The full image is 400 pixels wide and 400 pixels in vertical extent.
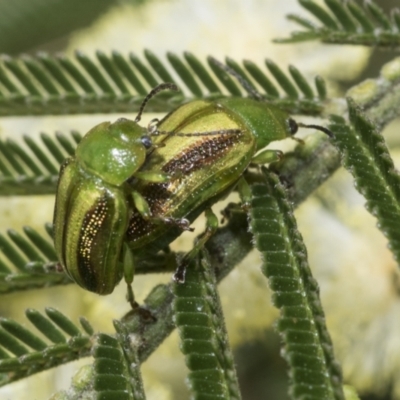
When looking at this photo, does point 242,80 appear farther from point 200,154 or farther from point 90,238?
point 90,238

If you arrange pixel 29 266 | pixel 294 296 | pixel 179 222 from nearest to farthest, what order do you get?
pixel 294 296
pixel 179 222
pixel 29 266

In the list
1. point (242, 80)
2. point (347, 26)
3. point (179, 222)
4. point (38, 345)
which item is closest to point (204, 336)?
point (179, 222)

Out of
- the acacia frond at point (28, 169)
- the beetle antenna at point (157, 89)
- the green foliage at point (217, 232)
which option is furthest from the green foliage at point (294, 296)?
the acacia frond at point (28, 169)

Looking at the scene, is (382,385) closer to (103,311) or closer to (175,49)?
(103,311)

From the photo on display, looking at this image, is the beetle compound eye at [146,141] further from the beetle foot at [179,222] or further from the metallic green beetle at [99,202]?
the beetle foot at [179,222]

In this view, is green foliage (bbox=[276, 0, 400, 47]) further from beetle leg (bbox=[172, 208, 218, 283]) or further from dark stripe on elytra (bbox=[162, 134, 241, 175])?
beetle leg (bbox=[172, 208, 218, 283])

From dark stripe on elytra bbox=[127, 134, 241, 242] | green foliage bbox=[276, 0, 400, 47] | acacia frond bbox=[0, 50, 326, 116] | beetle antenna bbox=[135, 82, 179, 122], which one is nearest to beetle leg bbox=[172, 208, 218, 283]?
dark stripe on elytra bbox=[127, 134, 241, 242]
